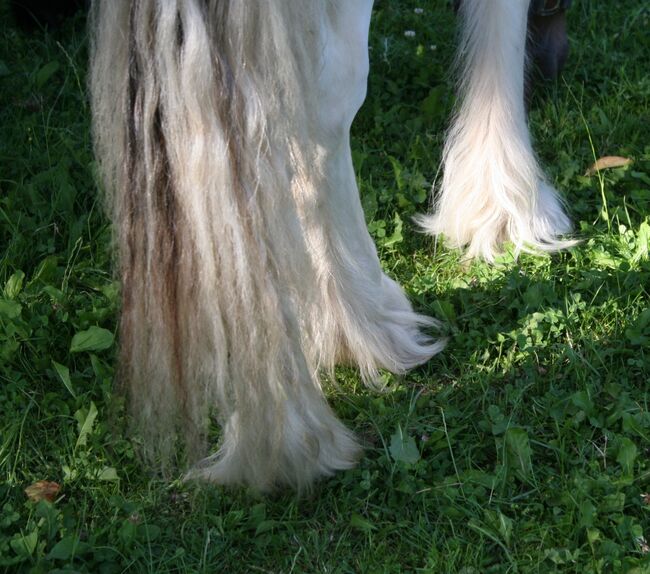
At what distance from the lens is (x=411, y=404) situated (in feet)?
7.17

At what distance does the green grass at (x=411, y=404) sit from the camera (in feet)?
6.13

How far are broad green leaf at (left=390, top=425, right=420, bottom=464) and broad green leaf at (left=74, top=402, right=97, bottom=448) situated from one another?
24.9 inches

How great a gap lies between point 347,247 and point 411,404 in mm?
378

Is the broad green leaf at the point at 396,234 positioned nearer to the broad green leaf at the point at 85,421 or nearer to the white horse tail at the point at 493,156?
the white horse tail at the point at 493,156

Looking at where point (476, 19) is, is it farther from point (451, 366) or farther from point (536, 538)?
point (536, 538)

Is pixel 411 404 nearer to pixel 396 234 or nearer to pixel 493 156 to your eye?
pixel 396 234

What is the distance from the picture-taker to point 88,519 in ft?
6.42

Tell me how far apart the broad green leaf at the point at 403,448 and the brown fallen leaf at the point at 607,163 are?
1242 mm

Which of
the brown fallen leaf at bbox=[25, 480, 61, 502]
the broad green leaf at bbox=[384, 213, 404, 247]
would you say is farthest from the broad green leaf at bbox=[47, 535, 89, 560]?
the broad green leaf at bbox=[384, 213, 404, 247]

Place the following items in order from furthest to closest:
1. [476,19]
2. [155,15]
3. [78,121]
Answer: [78,121], [476,19], [155,15]

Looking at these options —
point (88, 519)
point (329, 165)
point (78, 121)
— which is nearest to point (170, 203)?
point (329, 165)

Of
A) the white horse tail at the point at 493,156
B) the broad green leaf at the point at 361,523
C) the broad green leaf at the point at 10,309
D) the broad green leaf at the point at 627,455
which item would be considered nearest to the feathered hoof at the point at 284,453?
the broad green leaf at the point at 361,523

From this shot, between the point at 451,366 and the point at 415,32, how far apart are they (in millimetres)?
1806

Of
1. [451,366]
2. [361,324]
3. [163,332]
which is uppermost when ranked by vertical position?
[163,332]
